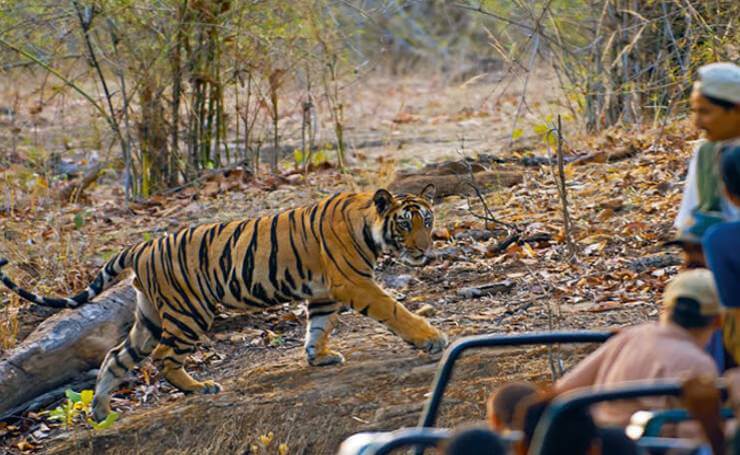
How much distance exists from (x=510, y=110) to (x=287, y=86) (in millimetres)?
5421

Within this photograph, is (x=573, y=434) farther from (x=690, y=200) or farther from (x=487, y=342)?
(x=690, y=200)

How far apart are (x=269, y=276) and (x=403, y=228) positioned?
34.4 inches

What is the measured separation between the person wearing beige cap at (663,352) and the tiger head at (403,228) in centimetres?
Result: 365

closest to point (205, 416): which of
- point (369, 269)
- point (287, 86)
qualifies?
point (369, 269)

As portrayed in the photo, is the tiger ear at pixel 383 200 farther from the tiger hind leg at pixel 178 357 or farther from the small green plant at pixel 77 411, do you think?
the small green plant at pixel 77 411

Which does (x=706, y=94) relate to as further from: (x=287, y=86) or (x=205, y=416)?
(x=287, y=86)

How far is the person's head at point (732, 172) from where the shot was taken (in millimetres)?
3738

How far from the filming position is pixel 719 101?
14.4 feet

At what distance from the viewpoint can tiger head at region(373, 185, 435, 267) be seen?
7.31 meters

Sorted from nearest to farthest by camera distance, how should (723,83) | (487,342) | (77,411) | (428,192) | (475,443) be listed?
(475,443) → (487,342) → (723,83) → (77,411) → (428,192)

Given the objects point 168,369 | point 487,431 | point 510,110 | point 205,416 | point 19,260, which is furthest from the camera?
point 510,110

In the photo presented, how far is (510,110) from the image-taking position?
17.2m

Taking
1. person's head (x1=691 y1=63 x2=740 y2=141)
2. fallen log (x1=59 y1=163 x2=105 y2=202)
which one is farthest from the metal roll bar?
fallen log (x1=59 y1=163 x2=105 y2=202)

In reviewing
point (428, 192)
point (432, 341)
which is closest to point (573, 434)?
point (432, 341)
